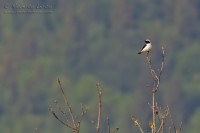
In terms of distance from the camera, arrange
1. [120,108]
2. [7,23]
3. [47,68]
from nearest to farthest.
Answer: [120,108] < [47,68] < [7,23]

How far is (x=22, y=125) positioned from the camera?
92.4 metres

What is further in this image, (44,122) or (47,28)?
(47,28)

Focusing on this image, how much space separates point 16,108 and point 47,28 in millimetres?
19325

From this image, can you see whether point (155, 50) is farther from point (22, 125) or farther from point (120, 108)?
point (22, 125)

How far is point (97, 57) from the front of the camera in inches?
4508

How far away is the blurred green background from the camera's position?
98.0 m

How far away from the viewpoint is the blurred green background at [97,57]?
98000 millimetres

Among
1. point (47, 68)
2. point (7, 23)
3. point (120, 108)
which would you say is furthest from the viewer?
point (7, 23)

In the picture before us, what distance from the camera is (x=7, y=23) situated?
4626 inches

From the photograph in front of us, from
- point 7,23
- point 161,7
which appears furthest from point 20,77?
point 161,7

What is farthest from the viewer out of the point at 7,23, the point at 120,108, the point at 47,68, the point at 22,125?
the point at 7,23

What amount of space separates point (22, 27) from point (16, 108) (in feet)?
60.6

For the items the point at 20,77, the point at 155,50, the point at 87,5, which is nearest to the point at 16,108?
the point at 20,77

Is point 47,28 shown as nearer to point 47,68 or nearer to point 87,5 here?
point 87,5
